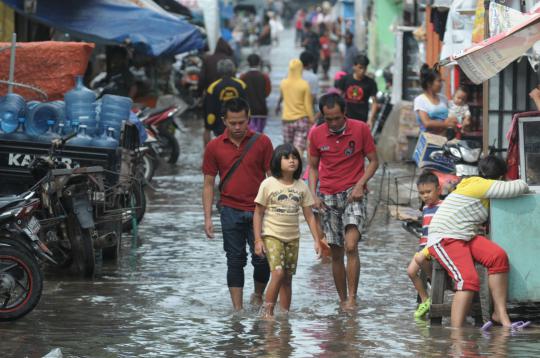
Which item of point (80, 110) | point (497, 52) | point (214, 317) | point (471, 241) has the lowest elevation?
point (214, 317)

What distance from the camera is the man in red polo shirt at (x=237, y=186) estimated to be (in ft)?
32.2

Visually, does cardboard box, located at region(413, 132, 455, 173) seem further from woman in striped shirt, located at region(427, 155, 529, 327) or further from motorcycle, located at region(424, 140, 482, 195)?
woman in striped shirt, located at region(427, 155, 529, 327)

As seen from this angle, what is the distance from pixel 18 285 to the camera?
9289mm

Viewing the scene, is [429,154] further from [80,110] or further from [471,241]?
[471,241]

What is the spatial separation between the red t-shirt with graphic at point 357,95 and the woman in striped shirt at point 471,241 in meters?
8.92

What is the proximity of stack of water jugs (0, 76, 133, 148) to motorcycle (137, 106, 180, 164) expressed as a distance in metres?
6.00

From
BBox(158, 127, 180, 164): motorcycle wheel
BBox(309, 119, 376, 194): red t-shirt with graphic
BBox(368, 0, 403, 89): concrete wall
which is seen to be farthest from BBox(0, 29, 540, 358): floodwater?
BBox(368, 0, 403, 89): concrete wall

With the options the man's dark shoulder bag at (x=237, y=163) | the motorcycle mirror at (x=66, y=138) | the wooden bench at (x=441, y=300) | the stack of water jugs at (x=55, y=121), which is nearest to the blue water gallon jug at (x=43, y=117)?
the stack of water jugs at (x=55, y=121)

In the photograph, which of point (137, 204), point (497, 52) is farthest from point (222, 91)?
point (497, 52)

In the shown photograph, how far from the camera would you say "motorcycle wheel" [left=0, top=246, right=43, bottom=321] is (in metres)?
9.26

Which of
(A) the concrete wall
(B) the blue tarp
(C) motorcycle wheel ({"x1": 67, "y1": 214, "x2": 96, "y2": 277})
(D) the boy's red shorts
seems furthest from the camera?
(A) the concrete wall

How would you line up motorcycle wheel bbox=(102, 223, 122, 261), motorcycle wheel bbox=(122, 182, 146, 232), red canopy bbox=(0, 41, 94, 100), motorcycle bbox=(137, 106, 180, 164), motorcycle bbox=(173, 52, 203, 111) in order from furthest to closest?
1. motorcycle bbox=(173, 52, 203, 111)
2. motorcycle bbox=(137, 106, 180, 164)
3. red canopy bbox=(0, 41, 94, 100)
4. motorcycle wheel bbox=(122, 182, 146, 232)
5. motorcycle wheel bbox=(102, 223, 122, 261)

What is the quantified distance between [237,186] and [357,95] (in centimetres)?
842

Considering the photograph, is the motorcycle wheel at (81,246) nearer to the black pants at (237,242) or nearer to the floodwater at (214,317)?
the floodwater at (214,317)
